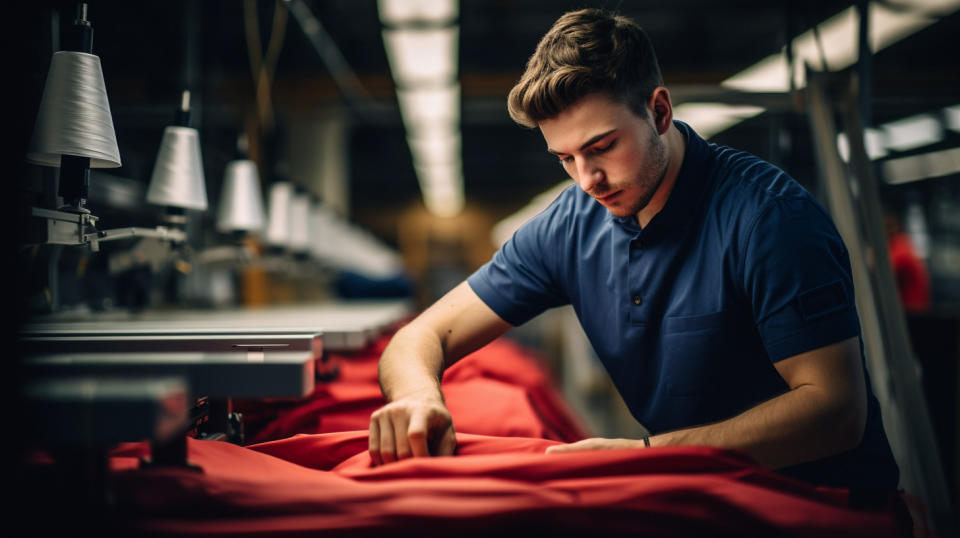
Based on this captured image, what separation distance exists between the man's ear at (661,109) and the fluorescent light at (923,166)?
5.97 metres

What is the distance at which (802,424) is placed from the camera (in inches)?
31.7

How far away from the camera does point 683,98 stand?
1.68 metres

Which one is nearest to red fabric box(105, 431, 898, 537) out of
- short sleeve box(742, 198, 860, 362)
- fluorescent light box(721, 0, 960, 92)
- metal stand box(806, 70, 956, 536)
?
short sleeve box(742, 198, 860, 362)

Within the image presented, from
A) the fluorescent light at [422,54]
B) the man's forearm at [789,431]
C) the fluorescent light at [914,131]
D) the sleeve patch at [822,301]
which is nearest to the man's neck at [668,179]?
the sleeve patch at [822,301]

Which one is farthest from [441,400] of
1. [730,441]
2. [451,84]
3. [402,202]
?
[402,202]

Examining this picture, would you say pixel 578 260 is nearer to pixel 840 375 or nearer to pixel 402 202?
pixel 840 375

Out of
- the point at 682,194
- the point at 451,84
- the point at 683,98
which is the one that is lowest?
the point at 682,194

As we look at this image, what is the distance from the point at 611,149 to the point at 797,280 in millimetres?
382

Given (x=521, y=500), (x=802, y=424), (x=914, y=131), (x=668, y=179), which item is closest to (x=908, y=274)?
(x=914, y=131)

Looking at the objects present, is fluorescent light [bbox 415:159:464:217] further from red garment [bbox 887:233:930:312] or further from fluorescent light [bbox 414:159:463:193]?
red garment [bbox 887:233:930:312]

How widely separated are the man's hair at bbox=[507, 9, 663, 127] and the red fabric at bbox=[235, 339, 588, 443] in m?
0.65

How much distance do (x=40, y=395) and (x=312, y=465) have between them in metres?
0.40

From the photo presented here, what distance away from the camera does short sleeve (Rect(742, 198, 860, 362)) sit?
0.86m

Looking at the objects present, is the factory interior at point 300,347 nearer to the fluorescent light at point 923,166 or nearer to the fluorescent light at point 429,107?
the fluorescent light at point 429,107
